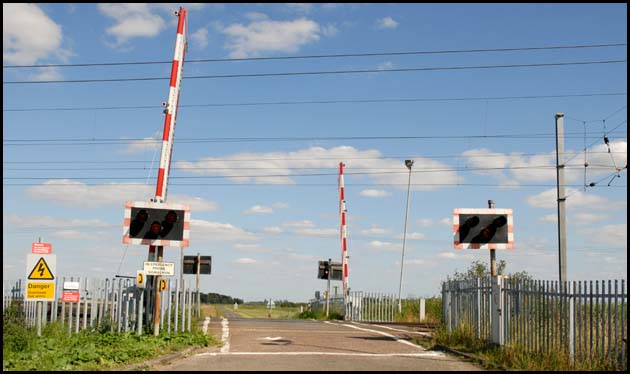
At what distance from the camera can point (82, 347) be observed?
14008 mm

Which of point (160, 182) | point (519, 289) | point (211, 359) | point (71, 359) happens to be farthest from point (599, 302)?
point (160, 182)

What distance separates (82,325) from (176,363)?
550 cm

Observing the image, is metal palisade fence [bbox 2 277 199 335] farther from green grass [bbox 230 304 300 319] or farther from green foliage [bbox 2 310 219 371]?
green grass [bbox 230 304 300 319]

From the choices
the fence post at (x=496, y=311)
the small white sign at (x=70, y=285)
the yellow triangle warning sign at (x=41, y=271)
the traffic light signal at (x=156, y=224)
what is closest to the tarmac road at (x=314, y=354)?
the fence post at (x=496, y=311)

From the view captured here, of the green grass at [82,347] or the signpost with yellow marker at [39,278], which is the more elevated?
the signpost with yellow marker at [39,278]

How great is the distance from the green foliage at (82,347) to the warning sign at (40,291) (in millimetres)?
778

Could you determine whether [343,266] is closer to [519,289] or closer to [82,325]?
[82,325]

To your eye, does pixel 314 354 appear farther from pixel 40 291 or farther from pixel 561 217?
pixel 561 217

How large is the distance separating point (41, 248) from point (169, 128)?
3.93m

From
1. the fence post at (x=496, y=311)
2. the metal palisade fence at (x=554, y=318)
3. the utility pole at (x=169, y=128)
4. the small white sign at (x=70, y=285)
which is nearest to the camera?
the metal palisade fence at (x=554, y=318)

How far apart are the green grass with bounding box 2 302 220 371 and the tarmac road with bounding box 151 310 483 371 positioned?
1.90 ft

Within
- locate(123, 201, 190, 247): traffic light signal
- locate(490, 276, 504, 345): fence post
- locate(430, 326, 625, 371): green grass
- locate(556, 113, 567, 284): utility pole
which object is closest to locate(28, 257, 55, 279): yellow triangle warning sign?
locate(123, 201, 190, 247): traffic light signal

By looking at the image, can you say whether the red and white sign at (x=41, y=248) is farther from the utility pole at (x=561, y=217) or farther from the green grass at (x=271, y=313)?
the green grass at (x=271, y=313)

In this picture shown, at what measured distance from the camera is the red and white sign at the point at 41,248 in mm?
16234
